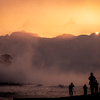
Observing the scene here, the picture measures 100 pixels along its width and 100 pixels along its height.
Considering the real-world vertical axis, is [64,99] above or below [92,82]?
below

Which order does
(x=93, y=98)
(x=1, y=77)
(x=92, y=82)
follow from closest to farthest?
(x=93, y=98)
(x=92, y=82)
(x=1, y=77)

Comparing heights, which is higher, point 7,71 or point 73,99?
point 7,71

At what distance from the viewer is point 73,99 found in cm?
2942

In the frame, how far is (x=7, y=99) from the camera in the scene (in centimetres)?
5638

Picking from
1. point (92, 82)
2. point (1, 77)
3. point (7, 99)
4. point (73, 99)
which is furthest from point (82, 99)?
point (1, 77)

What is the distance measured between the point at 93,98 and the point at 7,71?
168 metres

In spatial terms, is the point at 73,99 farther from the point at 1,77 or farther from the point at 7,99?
the point at 1,77

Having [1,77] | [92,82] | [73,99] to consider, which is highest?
[1,77]

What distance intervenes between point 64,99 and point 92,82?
1214cm

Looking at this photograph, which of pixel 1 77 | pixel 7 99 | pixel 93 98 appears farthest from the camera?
pixel 1 77

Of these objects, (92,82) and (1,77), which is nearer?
(92,82)

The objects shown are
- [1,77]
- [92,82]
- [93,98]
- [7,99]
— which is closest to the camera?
[93,98]

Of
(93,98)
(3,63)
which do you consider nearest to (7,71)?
(3,63)

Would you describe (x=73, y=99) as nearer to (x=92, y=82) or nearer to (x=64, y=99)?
(x=64, y=99)
